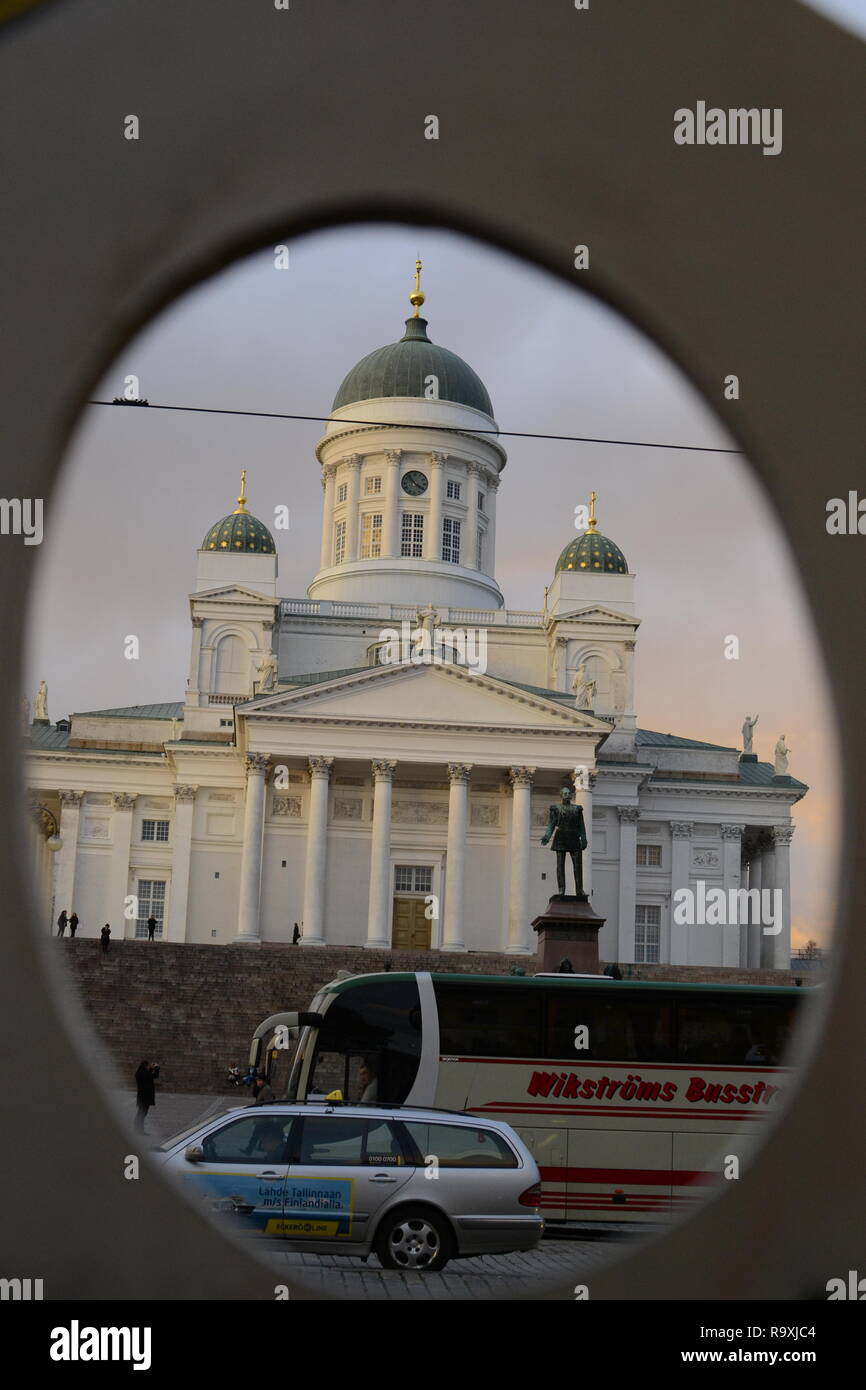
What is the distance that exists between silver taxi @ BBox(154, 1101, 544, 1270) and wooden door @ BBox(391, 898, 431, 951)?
131ft

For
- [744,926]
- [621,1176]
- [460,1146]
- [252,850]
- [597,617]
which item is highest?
[597,617]

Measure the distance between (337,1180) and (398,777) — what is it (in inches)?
1621

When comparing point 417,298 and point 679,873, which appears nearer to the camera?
point 679,873

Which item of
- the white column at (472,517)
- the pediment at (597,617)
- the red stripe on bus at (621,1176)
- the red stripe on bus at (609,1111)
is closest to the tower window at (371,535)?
the white column at (472,517)

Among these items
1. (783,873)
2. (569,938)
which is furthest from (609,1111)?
(783,873)

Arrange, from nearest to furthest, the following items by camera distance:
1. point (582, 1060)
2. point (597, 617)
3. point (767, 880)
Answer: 1. point (582, 1060)
2. point (767, 880)
3. point (597, 617)

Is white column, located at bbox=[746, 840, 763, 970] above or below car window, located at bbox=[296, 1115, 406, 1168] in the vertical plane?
above

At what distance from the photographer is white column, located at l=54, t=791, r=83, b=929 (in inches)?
2127

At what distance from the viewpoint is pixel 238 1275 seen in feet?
19.1

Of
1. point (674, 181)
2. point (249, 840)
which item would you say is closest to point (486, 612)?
point (249, 840)

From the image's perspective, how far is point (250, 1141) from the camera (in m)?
12.1

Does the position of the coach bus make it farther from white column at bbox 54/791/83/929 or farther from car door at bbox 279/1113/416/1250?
white column at bbox 54/791/83/929

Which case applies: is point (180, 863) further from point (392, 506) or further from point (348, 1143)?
point (348, 1143)

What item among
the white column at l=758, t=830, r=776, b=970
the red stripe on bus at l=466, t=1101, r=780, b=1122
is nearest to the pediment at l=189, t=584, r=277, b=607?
the white column at l=758, t=830, r=776, b=970
